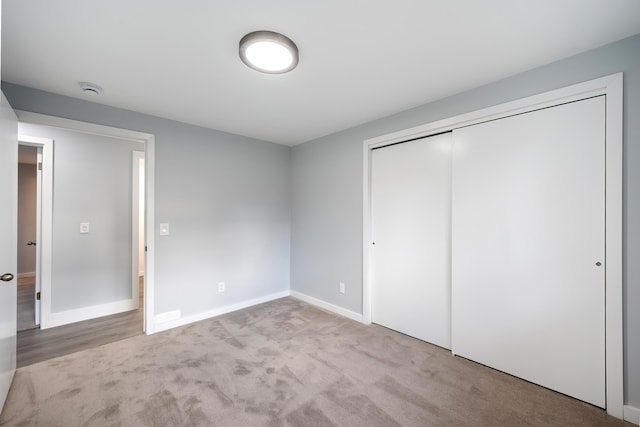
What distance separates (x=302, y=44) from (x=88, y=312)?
3.86 metres

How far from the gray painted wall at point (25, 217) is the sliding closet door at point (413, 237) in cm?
705

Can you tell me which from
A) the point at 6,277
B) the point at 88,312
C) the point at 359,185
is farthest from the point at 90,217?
the point at 359,185

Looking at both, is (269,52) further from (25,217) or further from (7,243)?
(25,217)

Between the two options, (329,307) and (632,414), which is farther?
(329,307)

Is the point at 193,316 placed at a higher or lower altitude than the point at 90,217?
lower

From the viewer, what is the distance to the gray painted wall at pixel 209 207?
2812 mm

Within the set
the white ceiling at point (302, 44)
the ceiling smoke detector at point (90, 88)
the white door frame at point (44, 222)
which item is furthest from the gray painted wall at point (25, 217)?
the ceiling smoke detector at point (90, 88)

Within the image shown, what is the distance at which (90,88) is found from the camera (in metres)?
2.22

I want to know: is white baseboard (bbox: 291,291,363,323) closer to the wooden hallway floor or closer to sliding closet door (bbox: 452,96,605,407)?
sliding closet door (bbox: 452,96,605,407)

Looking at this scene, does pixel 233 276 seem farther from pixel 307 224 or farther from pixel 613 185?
pixel 613 185

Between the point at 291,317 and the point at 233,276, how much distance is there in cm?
94

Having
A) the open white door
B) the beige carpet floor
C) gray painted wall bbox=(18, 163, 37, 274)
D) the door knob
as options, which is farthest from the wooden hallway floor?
gray painted wall bbox=(18, 163, 37, 274)

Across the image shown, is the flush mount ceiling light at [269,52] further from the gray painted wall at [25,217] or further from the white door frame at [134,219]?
the gray painted wall at [25,217]

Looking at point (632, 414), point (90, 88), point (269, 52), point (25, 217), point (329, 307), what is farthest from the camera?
point (25, 217)
